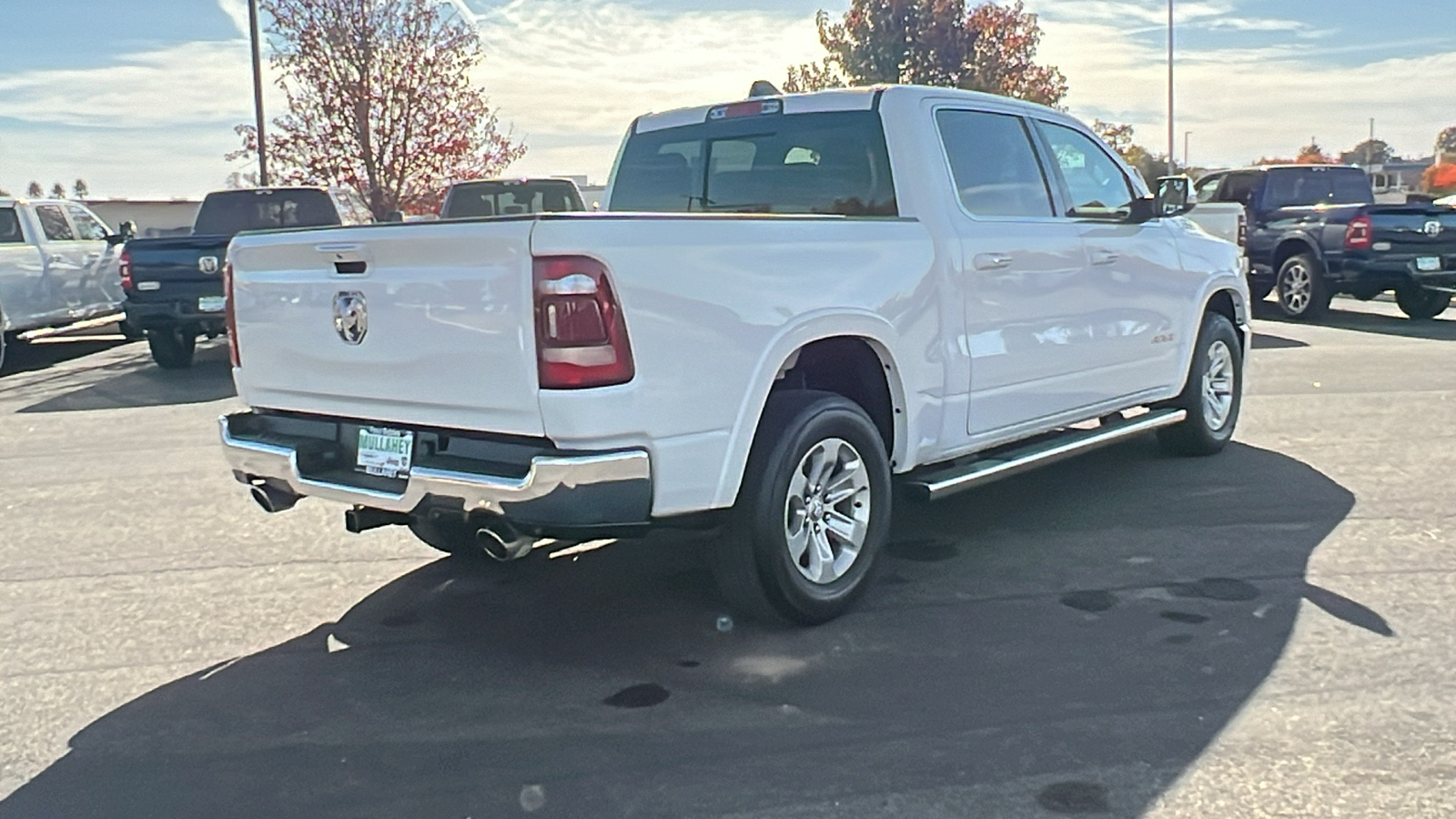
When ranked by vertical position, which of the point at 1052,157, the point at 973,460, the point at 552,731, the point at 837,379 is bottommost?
the point at 552,731

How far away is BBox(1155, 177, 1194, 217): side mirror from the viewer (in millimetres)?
6617

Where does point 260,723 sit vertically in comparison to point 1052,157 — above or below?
below

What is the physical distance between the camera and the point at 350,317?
4285mm

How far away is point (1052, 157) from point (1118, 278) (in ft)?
2.25

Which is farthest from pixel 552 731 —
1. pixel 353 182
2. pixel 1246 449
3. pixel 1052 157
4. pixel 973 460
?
pixel 353 182

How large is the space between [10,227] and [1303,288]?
48.7 ft

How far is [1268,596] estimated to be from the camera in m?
4.83

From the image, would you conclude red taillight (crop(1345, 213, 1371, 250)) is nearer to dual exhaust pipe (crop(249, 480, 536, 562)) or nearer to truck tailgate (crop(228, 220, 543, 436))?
dual exhaust pipe (crop(249, 480, 536, 562))

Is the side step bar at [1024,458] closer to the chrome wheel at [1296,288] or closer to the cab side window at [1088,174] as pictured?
the cab side window at [1088,174]

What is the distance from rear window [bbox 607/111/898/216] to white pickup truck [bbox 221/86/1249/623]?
0.5 inches

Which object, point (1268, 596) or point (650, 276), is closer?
point (650, 276)

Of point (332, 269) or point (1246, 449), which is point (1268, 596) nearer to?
point (1246, 449)

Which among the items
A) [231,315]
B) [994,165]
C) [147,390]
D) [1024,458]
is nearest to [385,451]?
[231,315]

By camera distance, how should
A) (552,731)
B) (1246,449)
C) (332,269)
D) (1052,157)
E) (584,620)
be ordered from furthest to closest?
(1246,449)
(1052,157)
(584,620)
(332,269)
(552,731)
